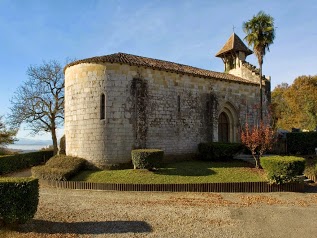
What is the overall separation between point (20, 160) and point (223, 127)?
55.3 ft

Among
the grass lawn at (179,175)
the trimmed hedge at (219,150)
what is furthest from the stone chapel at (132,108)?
the grass lawn at (179,175)

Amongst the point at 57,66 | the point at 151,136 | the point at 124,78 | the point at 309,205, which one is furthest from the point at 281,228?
the point at 57,66

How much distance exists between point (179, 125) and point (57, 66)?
64.0ft

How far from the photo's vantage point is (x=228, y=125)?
2311cm

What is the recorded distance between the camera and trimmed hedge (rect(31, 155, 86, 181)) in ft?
47.2

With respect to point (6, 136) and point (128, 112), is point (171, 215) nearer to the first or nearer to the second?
point (128, 112)

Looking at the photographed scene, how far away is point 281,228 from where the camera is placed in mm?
8070

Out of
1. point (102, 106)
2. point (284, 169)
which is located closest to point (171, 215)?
point (284, 169)

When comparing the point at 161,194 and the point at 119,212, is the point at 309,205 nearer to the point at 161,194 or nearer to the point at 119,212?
the point at 161,194

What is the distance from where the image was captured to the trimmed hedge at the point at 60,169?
14391 millimetres

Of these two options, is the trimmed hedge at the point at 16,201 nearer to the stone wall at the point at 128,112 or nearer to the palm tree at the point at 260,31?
the stone wall at the point at 128,112

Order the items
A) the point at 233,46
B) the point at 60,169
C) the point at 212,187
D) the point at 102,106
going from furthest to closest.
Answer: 1. the point at 233,46
2. the point at 102,106
3. the point at 60,169
4. the point at 212,187

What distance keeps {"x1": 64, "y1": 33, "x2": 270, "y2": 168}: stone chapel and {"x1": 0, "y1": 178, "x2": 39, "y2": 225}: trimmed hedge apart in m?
8.55

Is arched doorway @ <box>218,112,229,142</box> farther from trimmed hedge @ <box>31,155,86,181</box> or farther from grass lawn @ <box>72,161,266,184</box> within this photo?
trimmed hedge @ <box>31,155,86,181</box>
